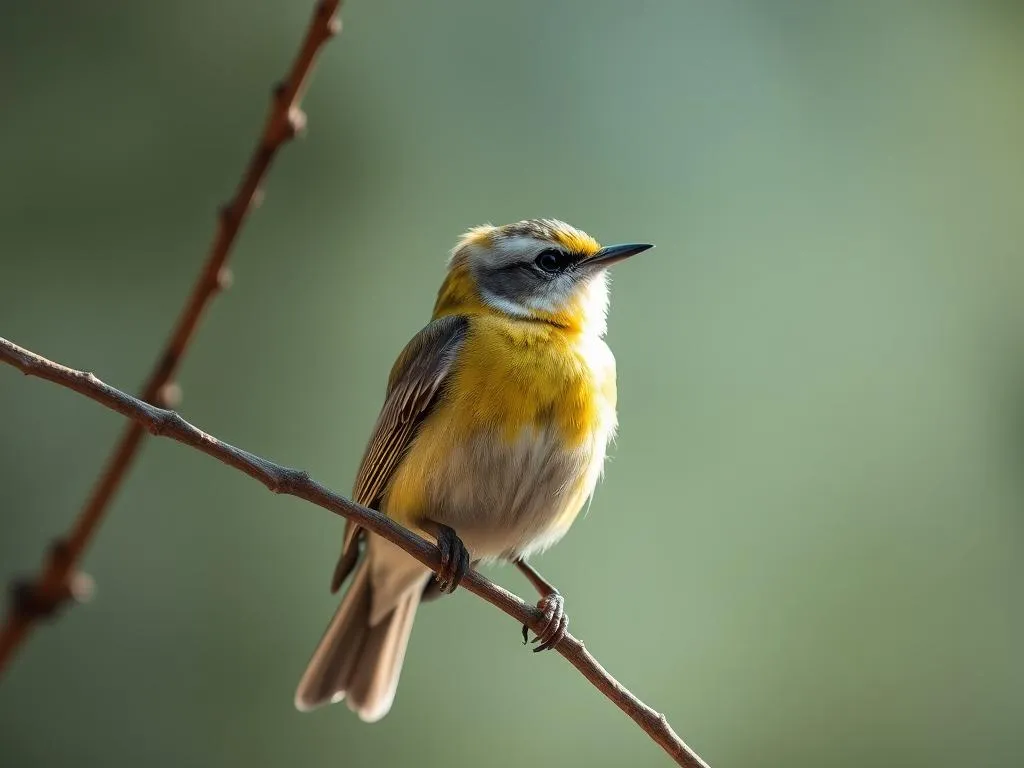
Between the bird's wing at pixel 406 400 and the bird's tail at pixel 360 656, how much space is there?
257mm

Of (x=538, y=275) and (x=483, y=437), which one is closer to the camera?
(x=483, y=437)

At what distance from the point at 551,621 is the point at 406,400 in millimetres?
771

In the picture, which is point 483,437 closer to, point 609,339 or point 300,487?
point 300,487

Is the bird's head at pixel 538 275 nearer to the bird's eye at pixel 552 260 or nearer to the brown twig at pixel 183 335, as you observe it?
the bird's eye at pixel 552 260

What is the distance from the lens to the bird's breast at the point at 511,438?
2934mm

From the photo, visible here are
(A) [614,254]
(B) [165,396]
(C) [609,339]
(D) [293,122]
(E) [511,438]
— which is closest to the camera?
(D) [293,122]

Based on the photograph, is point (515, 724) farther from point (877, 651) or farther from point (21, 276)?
point (21, 276)

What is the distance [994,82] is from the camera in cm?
628

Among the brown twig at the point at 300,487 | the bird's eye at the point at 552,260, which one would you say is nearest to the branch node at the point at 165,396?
the brown twig at the point at 300,487

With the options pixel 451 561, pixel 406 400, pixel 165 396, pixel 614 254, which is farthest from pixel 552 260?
pixel 165 396

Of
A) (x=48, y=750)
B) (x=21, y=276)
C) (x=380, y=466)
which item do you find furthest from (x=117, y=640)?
(x=380, y=466)

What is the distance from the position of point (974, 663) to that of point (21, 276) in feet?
16.3

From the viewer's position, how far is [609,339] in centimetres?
440

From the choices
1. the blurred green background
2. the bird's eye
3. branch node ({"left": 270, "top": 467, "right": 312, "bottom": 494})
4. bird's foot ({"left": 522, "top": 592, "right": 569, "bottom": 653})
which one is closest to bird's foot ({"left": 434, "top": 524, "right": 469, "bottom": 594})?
bird's foot ({"left": 522, "top": 592, "right": 569, "bottom": 653})
